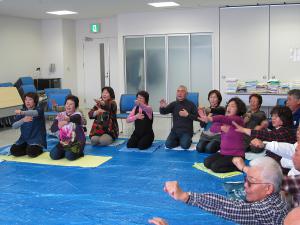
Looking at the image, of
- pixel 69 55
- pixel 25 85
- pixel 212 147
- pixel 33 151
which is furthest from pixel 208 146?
pixel 69 55

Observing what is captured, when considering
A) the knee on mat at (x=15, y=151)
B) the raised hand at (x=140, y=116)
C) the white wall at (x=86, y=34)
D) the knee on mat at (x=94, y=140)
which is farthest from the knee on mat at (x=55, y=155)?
the white wall at (x=86, y=34)

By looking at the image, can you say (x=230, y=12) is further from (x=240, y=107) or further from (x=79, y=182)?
(x=79, y=182)

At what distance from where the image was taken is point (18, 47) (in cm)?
1031

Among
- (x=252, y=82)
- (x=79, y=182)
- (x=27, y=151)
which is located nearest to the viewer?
(x=79, y=182)

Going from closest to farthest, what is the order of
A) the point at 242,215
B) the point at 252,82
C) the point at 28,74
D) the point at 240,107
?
1. the point at 242,215
2. the point at 240,107
3. the point at 252,82
4. the point at 28,74

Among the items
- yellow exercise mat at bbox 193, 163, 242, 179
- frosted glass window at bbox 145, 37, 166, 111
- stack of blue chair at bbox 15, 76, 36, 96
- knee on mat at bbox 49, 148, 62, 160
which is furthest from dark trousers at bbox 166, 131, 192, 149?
stack of blue chair at bbox 15, 76, 36, 96

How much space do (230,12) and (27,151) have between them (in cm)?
567

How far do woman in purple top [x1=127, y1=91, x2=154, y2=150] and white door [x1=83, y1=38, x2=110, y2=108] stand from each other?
5.37m

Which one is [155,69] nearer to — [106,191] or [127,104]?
[127,104]

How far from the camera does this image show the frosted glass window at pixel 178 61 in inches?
381

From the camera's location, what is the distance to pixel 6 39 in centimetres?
993

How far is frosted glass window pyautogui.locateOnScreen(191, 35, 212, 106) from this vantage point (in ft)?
30.9

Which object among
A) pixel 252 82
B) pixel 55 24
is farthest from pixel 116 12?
pixel 252 82

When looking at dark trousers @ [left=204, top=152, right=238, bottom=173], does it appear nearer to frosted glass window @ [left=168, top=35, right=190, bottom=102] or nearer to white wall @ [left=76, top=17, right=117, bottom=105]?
frosted glass window @ [left=168, top=35, right=190, bottom=102]
